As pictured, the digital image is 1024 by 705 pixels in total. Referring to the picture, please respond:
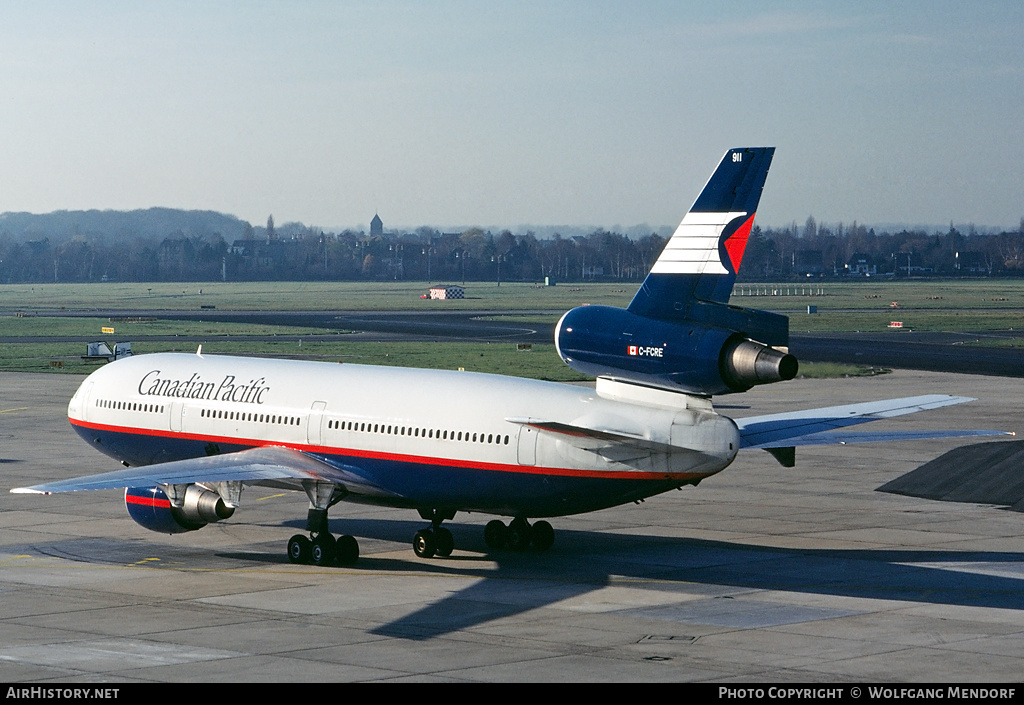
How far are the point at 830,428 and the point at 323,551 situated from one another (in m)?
13.5

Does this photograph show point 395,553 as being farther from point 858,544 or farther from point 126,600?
point 858,544

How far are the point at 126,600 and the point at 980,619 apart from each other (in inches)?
733

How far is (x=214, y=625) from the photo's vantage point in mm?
29375

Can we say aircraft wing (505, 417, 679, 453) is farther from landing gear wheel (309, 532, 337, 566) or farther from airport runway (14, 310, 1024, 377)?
airport runway (14, 310, 1024, 377)

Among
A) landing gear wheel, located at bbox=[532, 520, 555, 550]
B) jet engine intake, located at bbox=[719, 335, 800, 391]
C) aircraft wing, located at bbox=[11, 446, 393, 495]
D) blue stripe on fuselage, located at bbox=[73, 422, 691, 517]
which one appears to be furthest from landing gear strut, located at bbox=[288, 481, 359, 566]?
jet engine intake, located at bbox=[719, 335, 800, 391]

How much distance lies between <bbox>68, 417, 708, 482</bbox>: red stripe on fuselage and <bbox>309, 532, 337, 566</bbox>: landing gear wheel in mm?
2479

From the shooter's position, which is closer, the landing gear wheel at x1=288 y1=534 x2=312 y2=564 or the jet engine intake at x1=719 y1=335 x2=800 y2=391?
the jet engine intake at x1=719 y1=335 x2=800 y2=391

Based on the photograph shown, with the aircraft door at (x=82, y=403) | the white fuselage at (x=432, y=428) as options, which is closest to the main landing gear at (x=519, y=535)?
the white fuselage at (x=432, y=428)

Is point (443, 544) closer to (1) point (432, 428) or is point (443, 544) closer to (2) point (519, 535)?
(2) point (519, 535)

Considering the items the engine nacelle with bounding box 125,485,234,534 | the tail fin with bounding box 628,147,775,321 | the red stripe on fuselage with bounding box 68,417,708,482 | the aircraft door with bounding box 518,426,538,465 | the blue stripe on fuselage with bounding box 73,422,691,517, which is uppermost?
the tail fin with bounding box 628,147,775,321

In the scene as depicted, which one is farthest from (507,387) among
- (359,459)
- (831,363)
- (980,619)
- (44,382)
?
(831,363)

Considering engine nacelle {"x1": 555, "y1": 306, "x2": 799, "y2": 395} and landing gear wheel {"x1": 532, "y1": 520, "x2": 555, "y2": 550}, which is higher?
engine nacelle {"x1": 555, "y1": 306, "x2": 799, "y2": 395}

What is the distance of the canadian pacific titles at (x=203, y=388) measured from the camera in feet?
134

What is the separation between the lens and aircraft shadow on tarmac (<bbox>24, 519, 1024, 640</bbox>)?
30.7 m
